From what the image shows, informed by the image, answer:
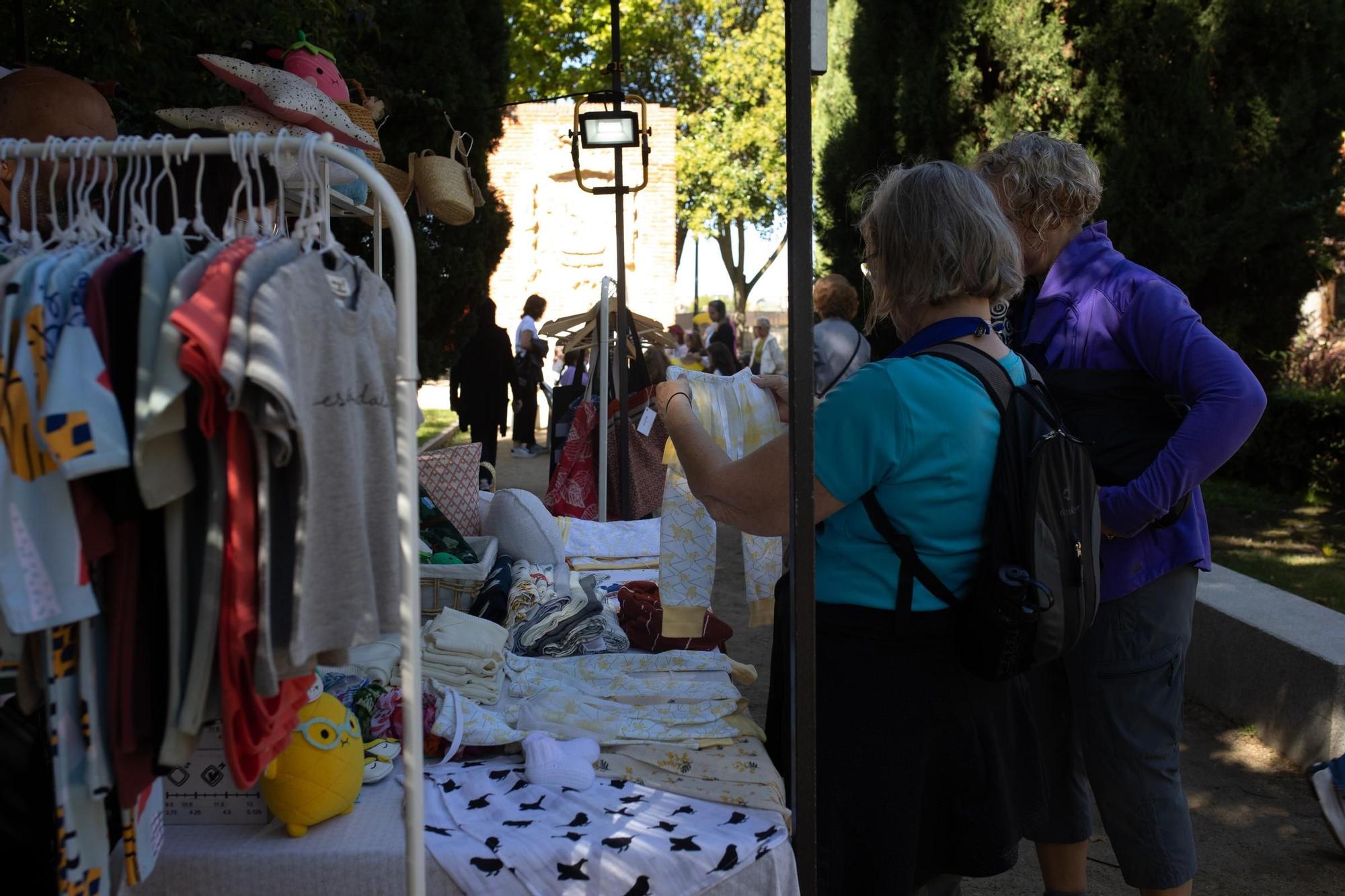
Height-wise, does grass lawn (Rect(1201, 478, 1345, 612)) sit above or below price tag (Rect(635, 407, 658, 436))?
below

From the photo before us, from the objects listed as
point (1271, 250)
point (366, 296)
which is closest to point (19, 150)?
point (366, 296)

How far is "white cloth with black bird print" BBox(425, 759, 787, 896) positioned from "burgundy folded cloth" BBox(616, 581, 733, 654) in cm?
86

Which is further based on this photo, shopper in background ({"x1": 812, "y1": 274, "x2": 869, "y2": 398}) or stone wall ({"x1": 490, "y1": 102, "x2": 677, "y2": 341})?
stone wall ({"x1": 490, "y1": 102, "x2": 677, "y2": 341})

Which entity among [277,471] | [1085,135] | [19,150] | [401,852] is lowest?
[401,852]

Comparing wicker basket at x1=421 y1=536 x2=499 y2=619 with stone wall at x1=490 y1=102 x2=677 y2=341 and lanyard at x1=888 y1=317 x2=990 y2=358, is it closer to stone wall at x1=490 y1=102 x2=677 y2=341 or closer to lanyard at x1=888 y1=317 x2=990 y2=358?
lanyard at x1=888 y1=317 x2=990 y2=358

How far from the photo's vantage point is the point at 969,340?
1.88 meters

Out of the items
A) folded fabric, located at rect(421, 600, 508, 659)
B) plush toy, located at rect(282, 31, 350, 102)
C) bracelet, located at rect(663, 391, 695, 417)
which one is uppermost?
plush toy, located at rect(282, 31, 350, 102)

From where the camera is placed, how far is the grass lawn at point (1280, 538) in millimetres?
6242

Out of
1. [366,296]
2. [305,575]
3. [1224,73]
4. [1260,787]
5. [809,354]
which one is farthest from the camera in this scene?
[1224,73]

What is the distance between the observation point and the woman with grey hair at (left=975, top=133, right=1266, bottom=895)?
2188 millimetres

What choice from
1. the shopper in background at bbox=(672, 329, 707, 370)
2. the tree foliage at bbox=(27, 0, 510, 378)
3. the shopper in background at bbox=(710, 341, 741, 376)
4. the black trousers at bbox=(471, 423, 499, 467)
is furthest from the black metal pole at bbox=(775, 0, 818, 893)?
the shopper in background at bbox=(672, 329, 707, 370)

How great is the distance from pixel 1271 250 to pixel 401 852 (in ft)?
25.1

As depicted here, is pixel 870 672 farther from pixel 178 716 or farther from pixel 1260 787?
pixel 1260 787

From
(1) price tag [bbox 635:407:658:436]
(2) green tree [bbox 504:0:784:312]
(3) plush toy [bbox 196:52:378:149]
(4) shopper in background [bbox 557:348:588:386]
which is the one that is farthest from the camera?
(2) green tree [bbox 504:0:784:312]
